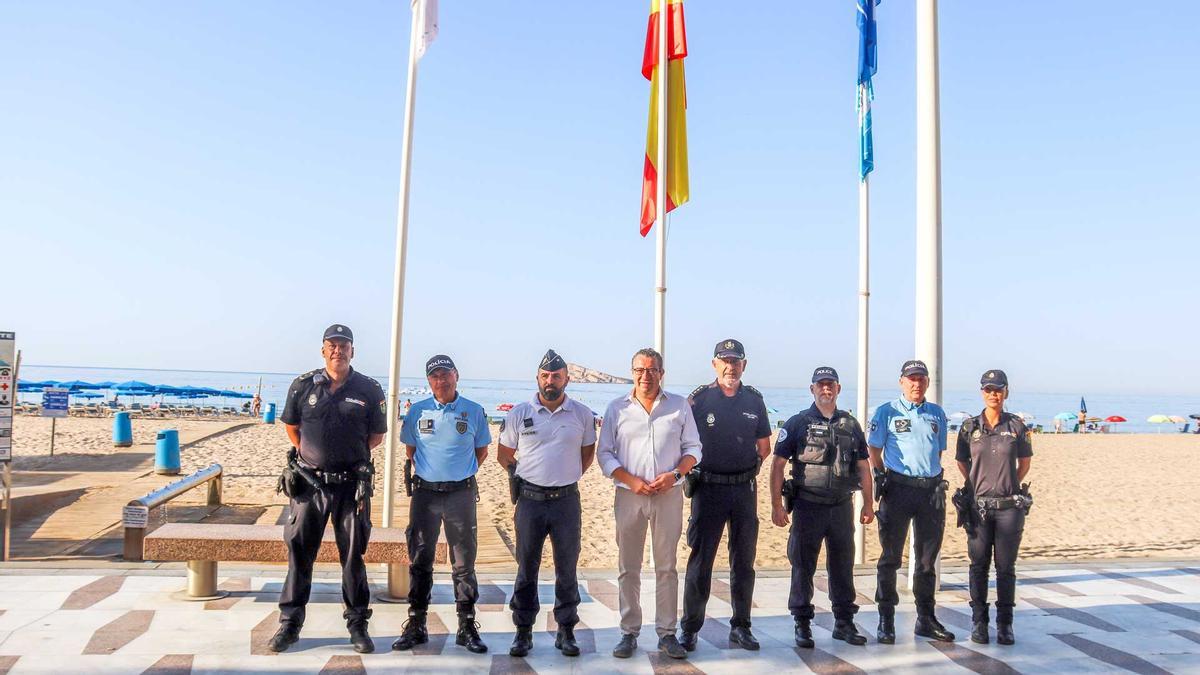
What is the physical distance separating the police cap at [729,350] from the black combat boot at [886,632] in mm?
1976

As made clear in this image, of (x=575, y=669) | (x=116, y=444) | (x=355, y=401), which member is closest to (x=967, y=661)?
(x=575, y=669)

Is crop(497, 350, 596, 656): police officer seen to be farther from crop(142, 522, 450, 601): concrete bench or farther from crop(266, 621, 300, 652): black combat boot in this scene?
crop(266, 621, 300, 652): black combat boot

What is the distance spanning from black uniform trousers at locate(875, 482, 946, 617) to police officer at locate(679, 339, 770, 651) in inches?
37.9

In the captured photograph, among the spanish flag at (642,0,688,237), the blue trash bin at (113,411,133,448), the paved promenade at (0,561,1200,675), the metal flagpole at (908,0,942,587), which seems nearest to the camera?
the paved promenade at (0,561,1200,675)

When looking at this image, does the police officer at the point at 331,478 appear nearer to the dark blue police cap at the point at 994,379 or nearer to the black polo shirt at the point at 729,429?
the black polo shirt at the point at 729,429

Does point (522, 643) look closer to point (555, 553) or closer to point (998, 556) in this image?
point (555, 553)

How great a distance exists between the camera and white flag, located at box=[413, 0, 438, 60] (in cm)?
795

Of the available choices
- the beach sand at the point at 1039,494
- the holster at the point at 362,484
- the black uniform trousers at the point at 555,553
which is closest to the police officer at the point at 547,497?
the black uniform trousers at the point at 555,553

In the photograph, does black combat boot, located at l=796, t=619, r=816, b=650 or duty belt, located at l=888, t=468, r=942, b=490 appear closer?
black combat boot, located at l=796, t=619, r=816, b=650

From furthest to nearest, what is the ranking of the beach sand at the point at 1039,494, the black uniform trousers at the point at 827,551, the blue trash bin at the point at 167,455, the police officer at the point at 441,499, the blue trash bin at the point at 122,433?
the blue trash bin at the point at 122,433 < the blue trash bin at the point at 167,455 < the beach sand at the point at 1039,494 < the black uniform trousers at the point at 827,551 < the police officer at the point at 441,499

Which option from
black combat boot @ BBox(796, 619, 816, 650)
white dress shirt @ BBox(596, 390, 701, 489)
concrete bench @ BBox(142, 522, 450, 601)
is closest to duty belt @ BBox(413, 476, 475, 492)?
concrete bench @ BBox(142, 522, 450, 601)

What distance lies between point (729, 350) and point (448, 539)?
2126 mm

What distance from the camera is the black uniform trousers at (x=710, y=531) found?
5.29 metres

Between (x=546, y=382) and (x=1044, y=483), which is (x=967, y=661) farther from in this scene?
(x=1044, y=483)
